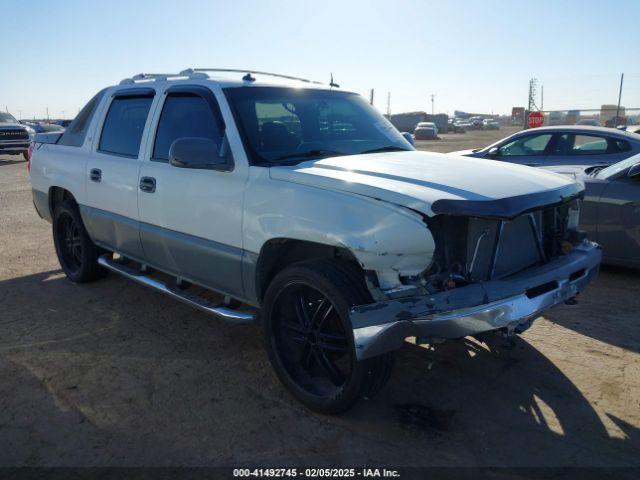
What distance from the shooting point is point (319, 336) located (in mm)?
3238

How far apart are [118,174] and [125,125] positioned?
1.59 feet

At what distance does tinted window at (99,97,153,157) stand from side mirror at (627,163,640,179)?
453cm

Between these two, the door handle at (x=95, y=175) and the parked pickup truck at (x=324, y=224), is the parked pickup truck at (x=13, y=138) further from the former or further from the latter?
the parked pickup truck at (x=324, y=224)

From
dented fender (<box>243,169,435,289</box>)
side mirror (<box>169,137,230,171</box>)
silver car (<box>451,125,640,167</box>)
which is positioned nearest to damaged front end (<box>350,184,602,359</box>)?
dented fender (<box>243,169,435,289</box>)

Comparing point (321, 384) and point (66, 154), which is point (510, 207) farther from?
point (66, 154)

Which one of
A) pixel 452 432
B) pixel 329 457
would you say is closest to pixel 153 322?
pixel 329 457

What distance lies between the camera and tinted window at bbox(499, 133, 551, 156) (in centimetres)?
833

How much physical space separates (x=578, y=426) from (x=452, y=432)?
723 mm

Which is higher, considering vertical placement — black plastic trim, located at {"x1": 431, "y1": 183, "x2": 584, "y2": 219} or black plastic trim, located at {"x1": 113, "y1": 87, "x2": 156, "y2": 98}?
black plastic trim, located at {"x1": 113, "y1": 87, "x2": 156, "y2": 98}

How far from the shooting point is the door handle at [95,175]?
489 centimetres

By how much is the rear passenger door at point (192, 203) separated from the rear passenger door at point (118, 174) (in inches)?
8.1

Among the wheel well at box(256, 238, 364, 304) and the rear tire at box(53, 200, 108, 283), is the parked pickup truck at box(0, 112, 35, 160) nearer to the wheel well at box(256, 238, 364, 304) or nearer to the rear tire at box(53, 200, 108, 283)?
the rear tire at box(53, 200, 108, 283)

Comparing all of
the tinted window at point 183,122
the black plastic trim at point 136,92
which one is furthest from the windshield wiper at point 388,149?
the black plastic trim at point 136,92

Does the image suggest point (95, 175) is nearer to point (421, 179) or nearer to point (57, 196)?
point (57, 196)
